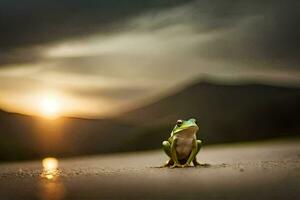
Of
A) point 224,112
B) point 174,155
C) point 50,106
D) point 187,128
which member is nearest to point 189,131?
point 187,128

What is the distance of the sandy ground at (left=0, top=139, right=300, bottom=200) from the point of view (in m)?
2.55

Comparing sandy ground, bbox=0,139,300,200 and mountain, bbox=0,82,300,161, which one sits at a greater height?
mountain, bbox=0,82,300,161

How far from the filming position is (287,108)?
14.5 ft

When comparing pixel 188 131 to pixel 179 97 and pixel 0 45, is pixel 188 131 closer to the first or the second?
pixel 179 97

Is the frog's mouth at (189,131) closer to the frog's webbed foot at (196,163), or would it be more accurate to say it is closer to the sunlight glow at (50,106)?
the frog's webbed foot at (196,163)

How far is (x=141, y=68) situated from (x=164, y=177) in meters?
1.50

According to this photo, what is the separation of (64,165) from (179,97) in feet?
3.68

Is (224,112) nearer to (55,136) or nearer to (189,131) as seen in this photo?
(189,131)

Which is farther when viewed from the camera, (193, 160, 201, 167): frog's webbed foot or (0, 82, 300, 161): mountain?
(0, 82, 300, 161): mountain

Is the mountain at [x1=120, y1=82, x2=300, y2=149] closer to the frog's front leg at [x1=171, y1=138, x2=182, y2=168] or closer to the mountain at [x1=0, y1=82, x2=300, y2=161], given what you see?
the mountain at [x1=0, y1=82, x2=300, y2=161]

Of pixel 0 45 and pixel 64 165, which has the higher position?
pixel 0 45

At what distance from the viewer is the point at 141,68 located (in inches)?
172

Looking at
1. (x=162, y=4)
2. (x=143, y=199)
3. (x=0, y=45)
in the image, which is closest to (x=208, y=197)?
(x=143, y=199)

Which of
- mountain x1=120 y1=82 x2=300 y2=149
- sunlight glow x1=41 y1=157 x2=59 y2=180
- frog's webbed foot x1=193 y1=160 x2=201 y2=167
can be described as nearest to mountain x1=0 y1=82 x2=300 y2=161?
mountain x1=120 y1=82 x2=300 y2=149
